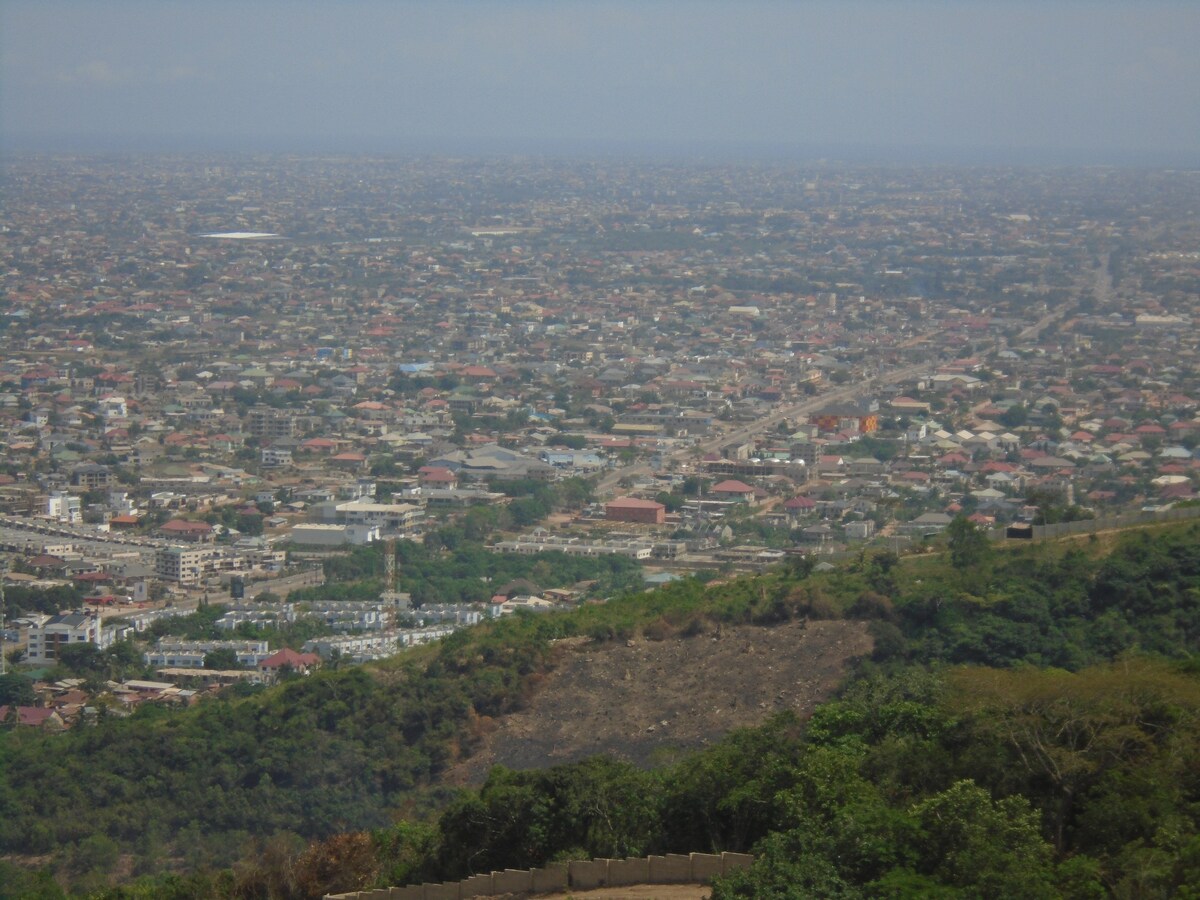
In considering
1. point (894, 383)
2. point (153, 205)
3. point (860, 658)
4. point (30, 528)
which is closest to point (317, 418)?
point (30, 528)

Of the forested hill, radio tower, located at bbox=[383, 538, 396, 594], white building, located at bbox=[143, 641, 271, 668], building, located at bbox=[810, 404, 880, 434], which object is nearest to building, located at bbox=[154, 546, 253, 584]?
radio tower, located at bbox=[383, 538, 396, 594]

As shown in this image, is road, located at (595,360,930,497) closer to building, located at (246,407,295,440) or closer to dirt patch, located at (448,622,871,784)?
building, located at (246,407,295,440)

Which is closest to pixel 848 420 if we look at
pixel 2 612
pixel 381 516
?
pixel 381 516

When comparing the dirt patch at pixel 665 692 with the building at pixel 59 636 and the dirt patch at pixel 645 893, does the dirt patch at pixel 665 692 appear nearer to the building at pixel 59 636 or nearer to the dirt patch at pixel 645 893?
the dirt patch at pixel 645 893

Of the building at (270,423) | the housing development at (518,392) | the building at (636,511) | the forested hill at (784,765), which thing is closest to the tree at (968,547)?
the forested hill at (784,765)

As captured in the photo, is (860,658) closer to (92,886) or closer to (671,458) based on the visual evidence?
(92,886)

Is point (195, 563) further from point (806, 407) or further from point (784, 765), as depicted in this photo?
point (784, 765)
